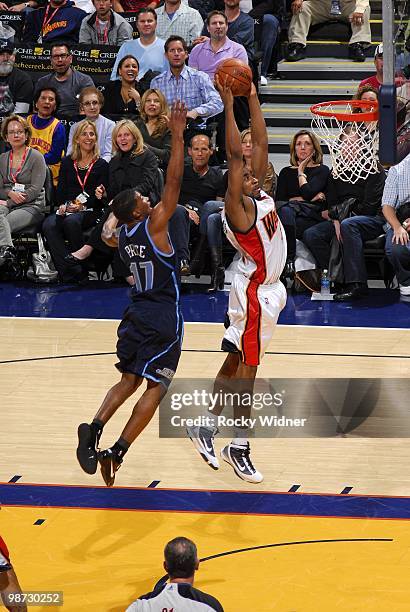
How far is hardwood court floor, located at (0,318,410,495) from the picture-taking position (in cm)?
763

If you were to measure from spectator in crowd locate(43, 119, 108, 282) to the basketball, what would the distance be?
5.05 m

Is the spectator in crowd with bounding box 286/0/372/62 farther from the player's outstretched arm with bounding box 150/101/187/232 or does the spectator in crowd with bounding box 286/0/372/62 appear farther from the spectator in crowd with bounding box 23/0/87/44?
the player's outstretched arm with bounding box 150/101/187/232


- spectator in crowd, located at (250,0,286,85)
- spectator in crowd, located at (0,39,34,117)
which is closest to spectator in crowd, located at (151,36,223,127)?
spectator in crowd, located at (0,39,34,117)

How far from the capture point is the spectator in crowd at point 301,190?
38.7 ft

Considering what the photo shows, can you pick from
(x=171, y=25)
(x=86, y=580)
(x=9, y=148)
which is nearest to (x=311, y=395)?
(x=86, y=580)

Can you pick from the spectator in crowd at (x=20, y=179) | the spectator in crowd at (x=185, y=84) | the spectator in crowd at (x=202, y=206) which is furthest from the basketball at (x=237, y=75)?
the spectator in crowd at (x=185, y=84)

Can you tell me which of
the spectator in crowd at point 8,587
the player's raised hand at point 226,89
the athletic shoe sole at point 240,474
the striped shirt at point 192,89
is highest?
the player's raised hand at point 226,89

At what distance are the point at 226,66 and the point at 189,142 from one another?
5.31m

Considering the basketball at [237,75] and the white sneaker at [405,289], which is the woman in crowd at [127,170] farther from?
the basketball at [237,75]

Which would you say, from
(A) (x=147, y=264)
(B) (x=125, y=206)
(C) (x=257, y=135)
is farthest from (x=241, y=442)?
(C) (x=257, y=135)

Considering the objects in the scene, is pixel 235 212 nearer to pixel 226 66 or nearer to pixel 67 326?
pixel 226 66

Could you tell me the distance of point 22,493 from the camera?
7328 millimetres

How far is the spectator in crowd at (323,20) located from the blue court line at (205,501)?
888cm

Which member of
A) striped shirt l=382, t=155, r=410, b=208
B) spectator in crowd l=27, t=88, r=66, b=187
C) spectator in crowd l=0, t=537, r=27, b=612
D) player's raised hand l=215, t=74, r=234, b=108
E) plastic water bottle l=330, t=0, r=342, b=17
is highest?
player's raised hand l=215, t=74, r=234, b=108
